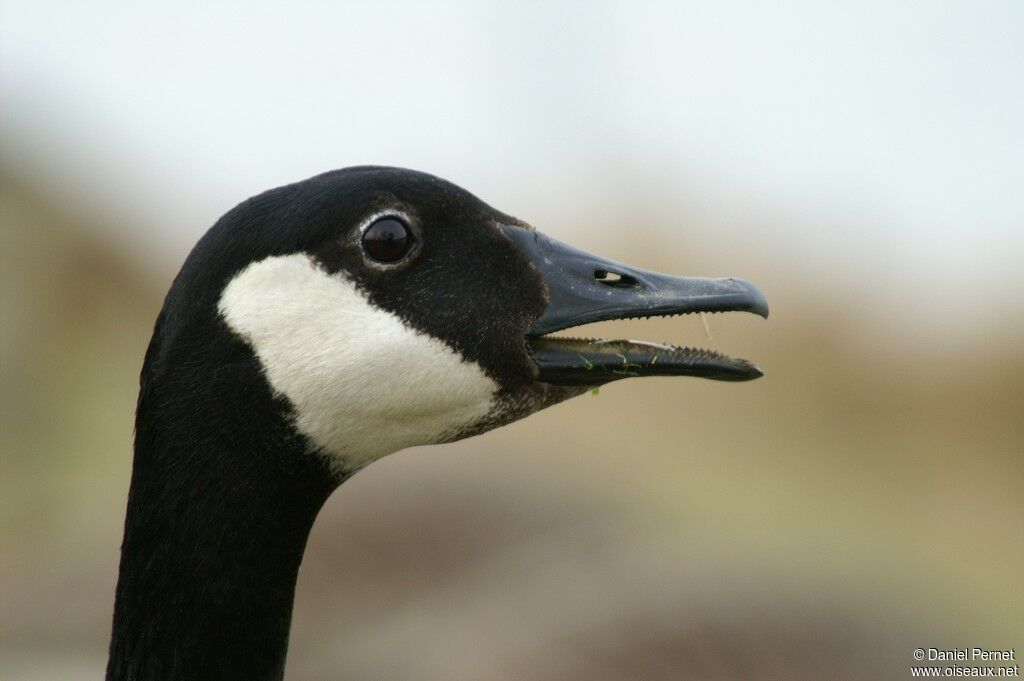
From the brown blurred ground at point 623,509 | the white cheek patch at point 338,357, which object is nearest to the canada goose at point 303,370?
the white cheek patch at point 338,357

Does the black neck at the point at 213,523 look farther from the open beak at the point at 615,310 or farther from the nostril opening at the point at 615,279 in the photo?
the nostril opening at the point at 615,279

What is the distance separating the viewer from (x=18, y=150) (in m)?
15.5

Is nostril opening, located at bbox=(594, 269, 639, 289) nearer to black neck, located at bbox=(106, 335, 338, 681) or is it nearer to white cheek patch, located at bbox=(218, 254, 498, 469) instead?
white cheek patch, located at bbox=(218, 254, 498, 469)

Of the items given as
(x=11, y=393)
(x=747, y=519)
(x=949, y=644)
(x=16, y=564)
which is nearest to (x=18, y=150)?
(x=11, y=393)

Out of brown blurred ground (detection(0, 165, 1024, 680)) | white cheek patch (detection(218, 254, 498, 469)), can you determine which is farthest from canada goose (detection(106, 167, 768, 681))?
brown blurred ground (detection(0, 165, 1024, 680))

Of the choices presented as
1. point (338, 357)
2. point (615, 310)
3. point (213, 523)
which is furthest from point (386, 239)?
point (213, 523)

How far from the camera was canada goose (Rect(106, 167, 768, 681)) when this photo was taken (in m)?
2.92

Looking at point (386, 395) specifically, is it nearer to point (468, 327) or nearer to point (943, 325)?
point (468, 327)

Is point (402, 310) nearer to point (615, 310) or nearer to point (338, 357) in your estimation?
point (338, 357)

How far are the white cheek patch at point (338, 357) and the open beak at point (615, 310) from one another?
24cm

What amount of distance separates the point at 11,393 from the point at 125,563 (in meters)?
10.6

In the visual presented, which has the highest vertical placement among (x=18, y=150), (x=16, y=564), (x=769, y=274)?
(x=18, y=150)

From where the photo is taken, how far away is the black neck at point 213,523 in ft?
9.62

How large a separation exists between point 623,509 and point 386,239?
711 cm
